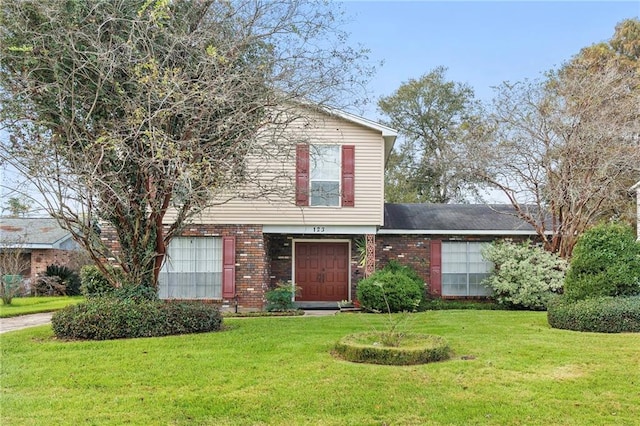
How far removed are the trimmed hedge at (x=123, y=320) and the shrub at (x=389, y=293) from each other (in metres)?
5.32

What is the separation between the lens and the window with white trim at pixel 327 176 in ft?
49.1

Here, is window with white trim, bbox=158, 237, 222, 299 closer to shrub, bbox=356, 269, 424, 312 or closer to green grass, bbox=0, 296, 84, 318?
green grass, bbox=0, 296, 84, 318

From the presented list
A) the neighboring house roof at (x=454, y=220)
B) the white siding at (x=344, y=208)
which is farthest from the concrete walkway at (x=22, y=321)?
the neighboring house roof at (x=454, y=220)

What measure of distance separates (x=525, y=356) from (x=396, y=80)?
979 inches

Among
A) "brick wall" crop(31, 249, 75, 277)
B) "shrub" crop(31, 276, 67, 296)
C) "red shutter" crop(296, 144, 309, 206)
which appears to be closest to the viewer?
"red shutter" crop(296, 144, 309, 206)

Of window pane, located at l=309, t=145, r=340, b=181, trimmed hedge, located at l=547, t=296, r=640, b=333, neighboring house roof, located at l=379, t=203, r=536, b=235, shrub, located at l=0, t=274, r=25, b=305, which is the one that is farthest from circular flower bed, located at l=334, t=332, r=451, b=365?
shrub, located at l=0, t=274, r=25, b=305

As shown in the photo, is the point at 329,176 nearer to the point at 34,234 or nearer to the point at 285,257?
the point at 285,257

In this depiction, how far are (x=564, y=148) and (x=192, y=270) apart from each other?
11330mm

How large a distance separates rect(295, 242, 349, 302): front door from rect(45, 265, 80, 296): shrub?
1041 centimetres

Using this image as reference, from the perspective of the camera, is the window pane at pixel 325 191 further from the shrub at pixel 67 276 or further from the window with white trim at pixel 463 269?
the shrub at pixel 67 276

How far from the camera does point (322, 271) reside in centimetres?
1659

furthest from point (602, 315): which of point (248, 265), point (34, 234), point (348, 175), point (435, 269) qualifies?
point (34, 234)

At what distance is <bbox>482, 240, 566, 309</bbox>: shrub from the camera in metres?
14.7

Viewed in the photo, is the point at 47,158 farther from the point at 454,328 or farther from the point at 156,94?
the point at 454,328
